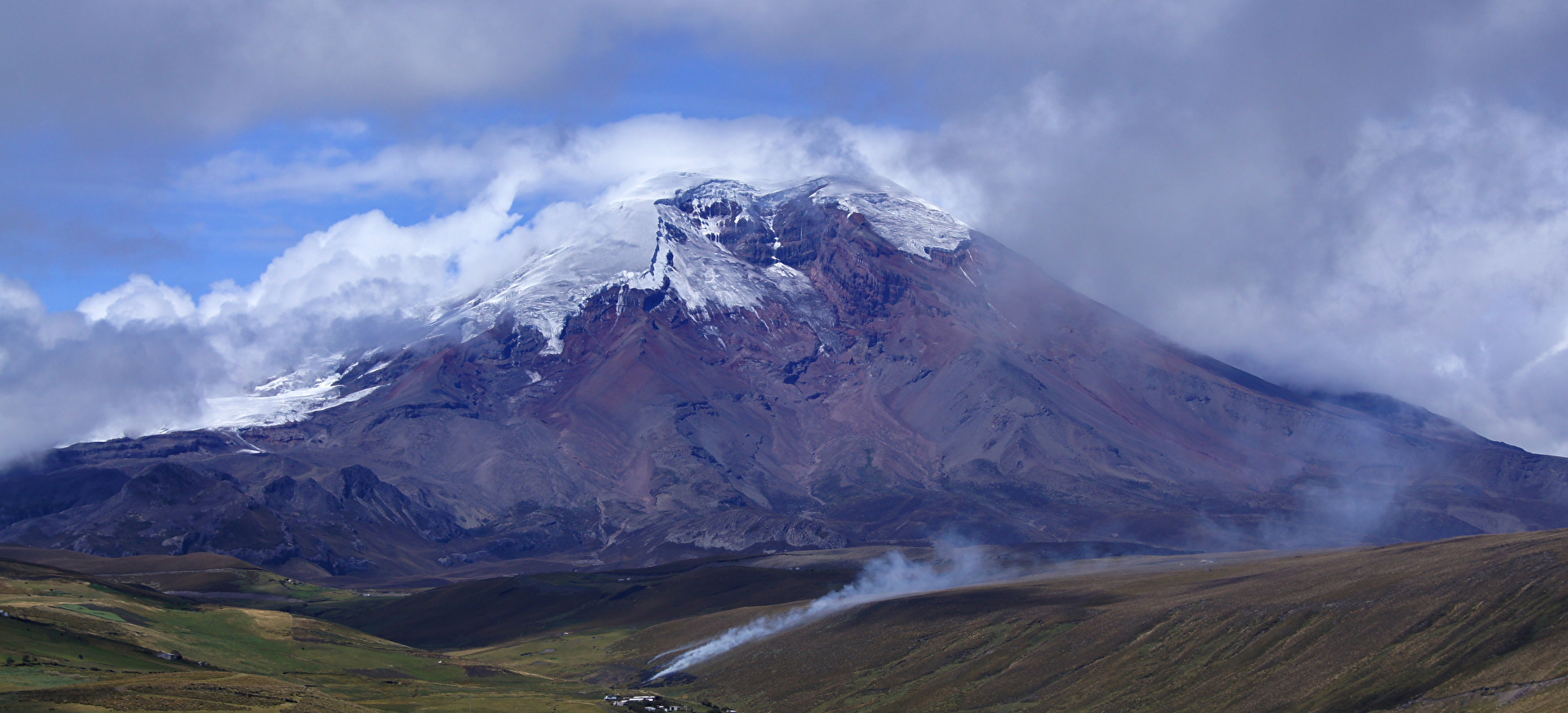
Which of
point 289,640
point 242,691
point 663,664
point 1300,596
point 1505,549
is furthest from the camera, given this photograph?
point 663,664

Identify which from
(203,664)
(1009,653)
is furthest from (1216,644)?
(203,664)

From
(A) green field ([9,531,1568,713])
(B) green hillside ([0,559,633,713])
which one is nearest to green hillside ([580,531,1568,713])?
(A) green field ([9,531,1568,713])

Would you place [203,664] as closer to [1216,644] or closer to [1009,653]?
[1009,653]

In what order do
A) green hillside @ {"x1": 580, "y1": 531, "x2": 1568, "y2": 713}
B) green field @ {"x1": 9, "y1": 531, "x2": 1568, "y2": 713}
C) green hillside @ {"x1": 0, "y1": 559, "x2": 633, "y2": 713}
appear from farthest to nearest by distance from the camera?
1. green hillside @ {"x1": 580, "y1": 531, "x2": 1568, "y2": 713}
2. green field @ {"x1": 9, "y1": 531, "x2": 1568, "y2": 713}
3. green hillside @ {"x1": 0, "y1": 559, "x2": 633, "y2": 713}

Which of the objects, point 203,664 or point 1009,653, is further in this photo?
point 1009,653

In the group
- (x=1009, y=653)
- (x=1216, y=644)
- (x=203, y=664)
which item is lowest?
(x=1009, y=653)

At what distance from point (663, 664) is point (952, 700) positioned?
56681 mm

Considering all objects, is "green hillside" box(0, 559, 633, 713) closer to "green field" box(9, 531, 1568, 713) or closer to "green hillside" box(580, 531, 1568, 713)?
"green field" box(9, 531, 1568, 713)

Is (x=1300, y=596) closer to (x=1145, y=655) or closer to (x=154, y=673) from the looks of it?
(x=1145, y=655)

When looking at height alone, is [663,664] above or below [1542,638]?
below

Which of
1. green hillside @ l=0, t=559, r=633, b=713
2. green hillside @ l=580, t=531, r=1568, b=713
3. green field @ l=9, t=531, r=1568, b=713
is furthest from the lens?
green hillside @ l=580, t=531, r=1568, b=713

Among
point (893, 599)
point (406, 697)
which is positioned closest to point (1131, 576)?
point (893, 599)

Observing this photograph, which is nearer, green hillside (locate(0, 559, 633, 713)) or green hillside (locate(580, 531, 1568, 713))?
green hillside (locate(0, 559, 633, 713))

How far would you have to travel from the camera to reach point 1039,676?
123312 mm
